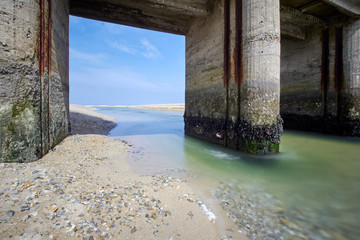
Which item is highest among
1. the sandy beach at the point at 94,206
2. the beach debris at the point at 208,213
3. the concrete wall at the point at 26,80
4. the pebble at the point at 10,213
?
the concrete wall at the point at 26,80

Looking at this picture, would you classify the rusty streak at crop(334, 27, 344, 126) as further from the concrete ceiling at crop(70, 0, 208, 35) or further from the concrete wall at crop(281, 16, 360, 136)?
the concrete ceiling at crop(70, 0, 208, 35)

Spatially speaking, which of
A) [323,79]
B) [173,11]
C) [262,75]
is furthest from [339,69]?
[173,11]

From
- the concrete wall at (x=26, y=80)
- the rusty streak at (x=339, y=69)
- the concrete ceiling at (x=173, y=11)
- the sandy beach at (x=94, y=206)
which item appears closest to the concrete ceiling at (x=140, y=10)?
the concrete ceiling at (x=173, y=11)

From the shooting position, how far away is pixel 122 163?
14.2 ft

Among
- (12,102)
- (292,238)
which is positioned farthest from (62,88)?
(292,238)

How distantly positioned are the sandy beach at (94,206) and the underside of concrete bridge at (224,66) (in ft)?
3.95

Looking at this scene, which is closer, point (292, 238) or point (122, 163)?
point (292, 238)

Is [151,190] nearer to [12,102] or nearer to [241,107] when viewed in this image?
[12,102]

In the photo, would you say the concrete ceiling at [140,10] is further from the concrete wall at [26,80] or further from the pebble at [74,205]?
the pebble at [74,205]

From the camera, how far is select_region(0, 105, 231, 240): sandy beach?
1.77 m

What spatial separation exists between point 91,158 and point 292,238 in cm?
410

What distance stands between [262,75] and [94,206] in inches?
196

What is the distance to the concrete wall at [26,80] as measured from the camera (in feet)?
10.2

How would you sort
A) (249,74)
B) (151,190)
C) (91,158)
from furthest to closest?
(249,74), (91,158), (151,190)
